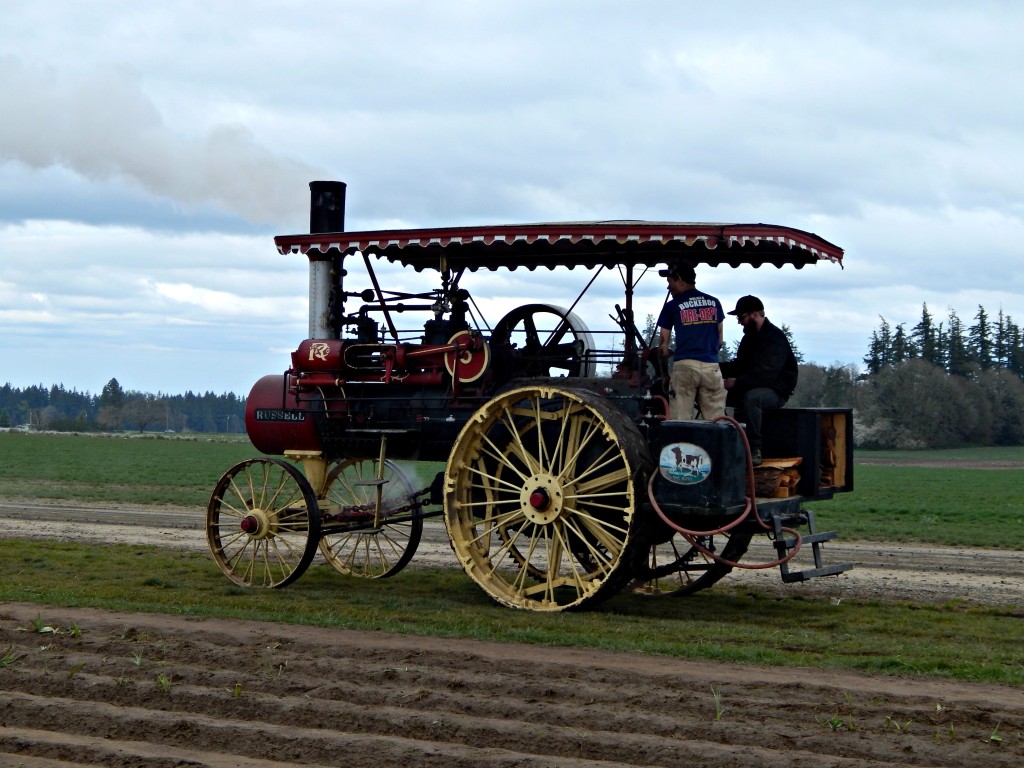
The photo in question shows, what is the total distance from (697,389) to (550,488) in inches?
50.3

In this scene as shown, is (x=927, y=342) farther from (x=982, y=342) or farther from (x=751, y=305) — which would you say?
(x=751, y=305)

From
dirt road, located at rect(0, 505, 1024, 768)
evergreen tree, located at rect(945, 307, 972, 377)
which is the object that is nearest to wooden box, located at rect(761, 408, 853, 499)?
dirt road, located at rect(0, 505, 1024, 768)

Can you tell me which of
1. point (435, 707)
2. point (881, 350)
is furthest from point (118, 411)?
point (435, 707)

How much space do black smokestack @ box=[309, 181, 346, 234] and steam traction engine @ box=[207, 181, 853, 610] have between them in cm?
2

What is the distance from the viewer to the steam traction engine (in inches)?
351

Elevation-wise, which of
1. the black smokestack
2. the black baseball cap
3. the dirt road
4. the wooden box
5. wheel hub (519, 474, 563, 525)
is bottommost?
A: the dirt road

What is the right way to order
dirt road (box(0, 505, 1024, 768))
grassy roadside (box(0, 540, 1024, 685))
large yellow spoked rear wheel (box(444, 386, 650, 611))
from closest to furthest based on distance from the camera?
dirt road (box(0, 505, 1024, 768))
grassy roadside (box(0, 540, 1024, 685))
large yellow spoked rear wheel (box(444, 386, 650, 611))

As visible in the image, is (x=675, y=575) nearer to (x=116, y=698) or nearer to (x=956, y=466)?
(x=116, y=698)

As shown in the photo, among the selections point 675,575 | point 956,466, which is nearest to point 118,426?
point 956,466

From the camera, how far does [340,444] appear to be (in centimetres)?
1103

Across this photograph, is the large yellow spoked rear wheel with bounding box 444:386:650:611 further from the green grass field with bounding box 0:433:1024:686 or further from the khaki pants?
the khaki pants

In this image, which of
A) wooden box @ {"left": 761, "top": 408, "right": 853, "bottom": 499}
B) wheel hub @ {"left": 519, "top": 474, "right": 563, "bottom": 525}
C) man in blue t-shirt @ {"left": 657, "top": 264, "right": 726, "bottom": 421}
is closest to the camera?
wheel hub @ {"left": 519, "top": 474, "right": 563, "bottom": 525}

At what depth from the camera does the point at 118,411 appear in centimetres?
12938

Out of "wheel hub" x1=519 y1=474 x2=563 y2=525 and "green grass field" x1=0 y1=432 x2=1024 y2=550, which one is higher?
"wheel hub" x1=519 y1=474 x2=563 y2=525
